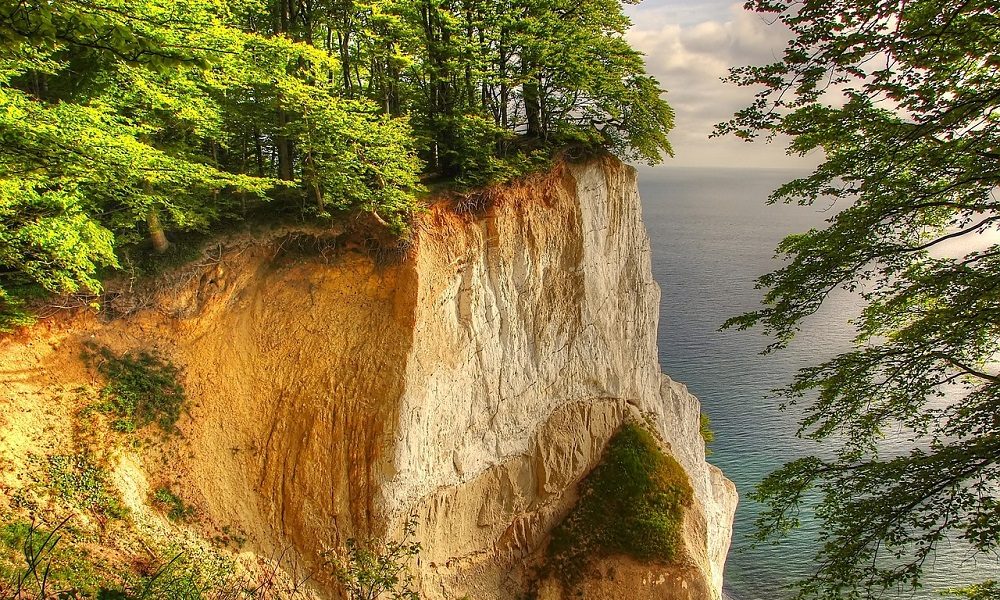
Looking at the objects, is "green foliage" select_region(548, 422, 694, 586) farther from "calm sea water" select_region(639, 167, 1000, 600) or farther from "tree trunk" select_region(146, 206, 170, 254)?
"tree trunk" select_region(146, 206, 170, 254)

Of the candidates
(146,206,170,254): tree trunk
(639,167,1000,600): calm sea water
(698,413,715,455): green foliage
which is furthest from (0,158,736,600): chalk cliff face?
(698,413,715,455): green foliage

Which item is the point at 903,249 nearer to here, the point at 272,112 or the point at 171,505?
the point at 272,112

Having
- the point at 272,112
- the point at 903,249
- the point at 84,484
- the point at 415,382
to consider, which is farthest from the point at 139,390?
the point at 903,249

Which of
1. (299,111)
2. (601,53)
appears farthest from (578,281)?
(299,111)

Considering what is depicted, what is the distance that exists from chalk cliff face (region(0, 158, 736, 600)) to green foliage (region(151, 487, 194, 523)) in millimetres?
267

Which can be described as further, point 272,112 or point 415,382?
point 415,382

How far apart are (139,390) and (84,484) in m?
2.15

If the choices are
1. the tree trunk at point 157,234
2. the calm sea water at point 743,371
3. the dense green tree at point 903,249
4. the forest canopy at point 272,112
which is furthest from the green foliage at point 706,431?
the tree trunk at point 157,234

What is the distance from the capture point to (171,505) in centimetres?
987

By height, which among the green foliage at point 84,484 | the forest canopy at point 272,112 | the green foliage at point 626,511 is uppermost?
the forest canopy at point 272,112

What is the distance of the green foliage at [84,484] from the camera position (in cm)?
852

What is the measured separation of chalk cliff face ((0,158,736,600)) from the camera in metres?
11.0

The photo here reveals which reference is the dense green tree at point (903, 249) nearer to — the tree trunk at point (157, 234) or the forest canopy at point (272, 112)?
the forest canopy at point (272, 112)

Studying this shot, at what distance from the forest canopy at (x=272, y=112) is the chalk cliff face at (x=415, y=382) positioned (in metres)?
1.23
